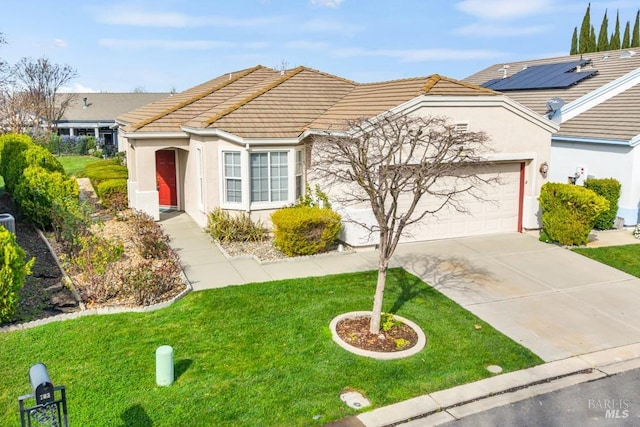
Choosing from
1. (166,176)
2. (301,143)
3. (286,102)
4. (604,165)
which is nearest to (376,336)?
(301,143)

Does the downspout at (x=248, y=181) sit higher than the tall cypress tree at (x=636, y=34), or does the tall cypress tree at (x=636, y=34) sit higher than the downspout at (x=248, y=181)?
the tall cypress tree at (x=636, y=34)

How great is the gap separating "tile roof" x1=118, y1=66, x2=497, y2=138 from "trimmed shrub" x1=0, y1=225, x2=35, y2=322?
701 centimetres

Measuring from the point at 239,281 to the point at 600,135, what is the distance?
12.8 meters

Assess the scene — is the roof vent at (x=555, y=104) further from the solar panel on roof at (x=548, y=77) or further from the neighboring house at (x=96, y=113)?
the neighboring house at (x=96, y=113)

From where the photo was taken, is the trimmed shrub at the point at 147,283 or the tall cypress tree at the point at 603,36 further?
the tall cypress tree at the point at 603,36

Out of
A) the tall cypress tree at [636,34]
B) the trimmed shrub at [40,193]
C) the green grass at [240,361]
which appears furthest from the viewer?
the tall cypress tree at [636,34]

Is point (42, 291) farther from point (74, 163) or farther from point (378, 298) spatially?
point (74, 163)

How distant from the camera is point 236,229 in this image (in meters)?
14.6

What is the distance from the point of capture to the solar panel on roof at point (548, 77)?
2150 cm

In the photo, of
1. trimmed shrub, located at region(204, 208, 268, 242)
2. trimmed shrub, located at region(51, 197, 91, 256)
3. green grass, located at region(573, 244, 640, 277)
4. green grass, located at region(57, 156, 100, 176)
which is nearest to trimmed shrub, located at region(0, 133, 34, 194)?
trimmed shrub, located at region(51, 197, 91, 256)

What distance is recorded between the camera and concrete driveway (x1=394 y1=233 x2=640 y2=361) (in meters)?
9.12

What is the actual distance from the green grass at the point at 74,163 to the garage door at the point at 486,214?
22.2 meters

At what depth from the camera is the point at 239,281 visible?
1152cm

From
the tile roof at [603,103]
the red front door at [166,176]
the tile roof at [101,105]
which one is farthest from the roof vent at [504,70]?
the tile roof at [101,105]
